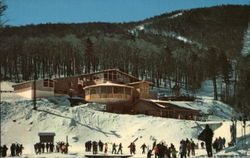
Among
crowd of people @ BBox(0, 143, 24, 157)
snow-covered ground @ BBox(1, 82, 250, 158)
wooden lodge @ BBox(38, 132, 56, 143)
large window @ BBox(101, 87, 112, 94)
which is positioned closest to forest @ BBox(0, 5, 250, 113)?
large window @ BBox(101, 87, 112, 94)

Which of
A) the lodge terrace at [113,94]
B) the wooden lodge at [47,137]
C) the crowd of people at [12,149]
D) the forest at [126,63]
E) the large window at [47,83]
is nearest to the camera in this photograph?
the crowd of people at [12,149]

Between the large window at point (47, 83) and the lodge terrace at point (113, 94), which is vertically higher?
the large window at point (47, 83)

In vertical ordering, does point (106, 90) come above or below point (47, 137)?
above

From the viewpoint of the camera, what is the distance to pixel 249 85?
82625mm

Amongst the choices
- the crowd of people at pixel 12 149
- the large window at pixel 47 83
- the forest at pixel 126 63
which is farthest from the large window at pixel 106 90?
the crowd of people at pixel 12 149

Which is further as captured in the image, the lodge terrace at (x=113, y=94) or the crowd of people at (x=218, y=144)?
the lodge terrace at (x=113, y=94)

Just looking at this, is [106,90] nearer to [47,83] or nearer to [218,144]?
[47,83]

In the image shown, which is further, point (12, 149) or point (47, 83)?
point (47, 83)

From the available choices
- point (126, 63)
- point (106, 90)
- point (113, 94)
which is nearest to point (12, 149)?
point (106, 90)

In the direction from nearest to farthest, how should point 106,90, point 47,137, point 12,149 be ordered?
1. point 12,149
2. point 47,137
3. point 106,90

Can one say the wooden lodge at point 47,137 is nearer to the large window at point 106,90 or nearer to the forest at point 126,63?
the large window at point 106,90

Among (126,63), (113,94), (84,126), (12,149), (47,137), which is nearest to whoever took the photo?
(12,149)

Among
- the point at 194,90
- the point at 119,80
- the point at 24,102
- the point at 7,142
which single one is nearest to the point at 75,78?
the point at 119,80

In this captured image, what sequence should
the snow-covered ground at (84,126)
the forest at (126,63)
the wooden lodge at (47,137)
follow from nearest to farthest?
the wooden lodge at (47,137) < the snow-covered ground at (84,126) < the forest at (126,63)
